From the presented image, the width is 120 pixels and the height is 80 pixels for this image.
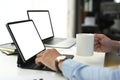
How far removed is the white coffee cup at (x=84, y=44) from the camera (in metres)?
1.30

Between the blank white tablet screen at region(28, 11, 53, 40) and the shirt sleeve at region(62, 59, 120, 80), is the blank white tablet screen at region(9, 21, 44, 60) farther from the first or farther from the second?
the blank white tablet screen at region(28, 11, 53, 40)

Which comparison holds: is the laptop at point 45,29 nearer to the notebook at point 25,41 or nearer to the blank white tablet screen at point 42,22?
the blank white tablet screen at point 42,22

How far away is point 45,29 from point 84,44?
0.63m

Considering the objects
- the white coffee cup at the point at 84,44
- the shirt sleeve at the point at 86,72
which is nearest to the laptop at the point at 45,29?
the white coffee cup at the point at 84,44

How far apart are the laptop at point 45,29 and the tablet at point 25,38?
39 cm

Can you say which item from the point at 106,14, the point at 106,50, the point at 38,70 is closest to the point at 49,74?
the point at 38,70

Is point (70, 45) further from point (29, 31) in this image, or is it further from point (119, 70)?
point (119, 70)

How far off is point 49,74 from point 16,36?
25cm

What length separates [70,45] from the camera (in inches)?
67.2

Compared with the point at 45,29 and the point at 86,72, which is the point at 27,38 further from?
the point at 45,29

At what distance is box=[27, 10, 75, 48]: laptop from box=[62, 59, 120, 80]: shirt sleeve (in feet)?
2.23

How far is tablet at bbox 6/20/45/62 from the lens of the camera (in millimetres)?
1112

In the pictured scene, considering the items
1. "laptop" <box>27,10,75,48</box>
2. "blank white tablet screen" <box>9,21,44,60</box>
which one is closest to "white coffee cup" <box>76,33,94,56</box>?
"blank white tablet screen" <box>9,21,44,60</box>

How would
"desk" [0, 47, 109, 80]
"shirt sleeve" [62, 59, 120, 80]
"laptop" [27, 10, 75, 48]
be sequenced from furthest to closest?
"laptop" [27, 10, 75, 48]
"desk" [0, 47, 109, 80]
"shirt sleeve" [62, 59, 120, 80]
